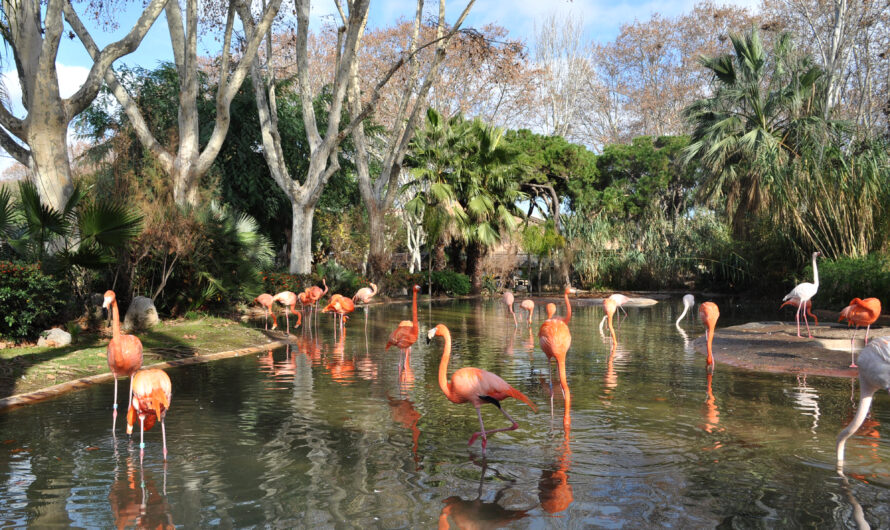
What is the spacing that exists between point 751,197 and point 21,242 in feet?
80.9

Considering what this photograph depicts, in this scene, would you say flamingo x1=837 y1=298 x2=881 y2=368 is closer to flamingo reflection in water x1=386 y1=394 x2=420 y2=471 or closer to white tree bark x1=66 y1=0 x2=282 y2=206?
flamingo reflection in water x1=386 y1=394 x2=420 y2=471

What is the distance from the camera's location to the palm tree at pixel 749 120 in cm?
2698

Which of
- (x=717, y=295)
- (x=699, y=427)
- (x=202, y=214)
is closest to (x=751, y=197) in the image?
(x=717, y=295)

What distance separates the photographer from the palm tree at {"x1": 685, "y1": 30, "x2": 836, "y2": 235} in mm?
26984

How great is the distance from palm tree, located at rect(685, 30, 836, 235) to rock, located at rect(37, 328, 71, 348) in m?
22.9

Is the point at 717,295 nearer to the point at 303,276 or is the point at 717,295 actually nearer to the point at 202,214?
the point at 303,276

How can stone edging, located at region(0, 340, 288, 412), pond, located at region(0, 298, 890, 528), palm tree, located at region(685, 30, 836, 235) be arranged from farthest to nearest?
palm tree, located at region(685, 30, 836, 235) → stone edging, located at region(0, 340, 288, 412) → pond, located at region(0, 298, 890, 528)

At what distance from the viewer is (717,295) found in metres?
27.9

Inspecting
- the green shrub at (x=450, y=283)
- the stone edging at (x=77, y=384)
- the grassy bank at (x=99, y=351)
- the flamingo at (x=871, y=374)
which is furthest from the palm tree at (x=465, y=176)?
the flamingo at (x=871, y=374)

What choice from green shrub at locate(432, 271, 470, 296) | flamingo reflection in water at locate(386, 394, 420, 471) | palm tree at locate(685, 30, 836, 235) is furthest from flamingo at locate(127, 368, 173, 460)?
palm tree at locate(685, 30, 836, 235)

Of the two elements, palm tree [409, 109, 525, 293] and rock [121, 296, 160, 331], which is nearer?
rock [121, 296, 160, 331]

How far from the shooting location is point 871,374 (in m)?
4.86

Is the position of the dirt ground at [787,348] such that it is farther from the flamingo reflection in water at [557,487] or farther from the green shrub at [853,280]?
the flamingo reflection in water at [557,487]

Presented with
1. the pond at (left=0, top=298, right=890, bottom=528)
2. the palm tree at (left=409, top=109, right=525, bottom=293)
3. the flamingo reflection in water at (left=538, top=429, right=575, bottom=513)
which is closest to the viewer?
the pond at (left=0, top=298, right=890, bottom=528)
